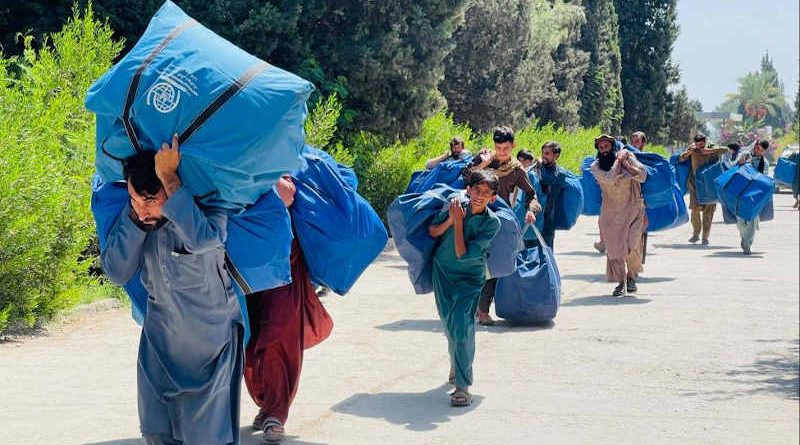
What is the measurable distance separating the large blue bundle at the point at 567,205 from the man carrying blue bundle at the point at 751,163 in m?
7.14

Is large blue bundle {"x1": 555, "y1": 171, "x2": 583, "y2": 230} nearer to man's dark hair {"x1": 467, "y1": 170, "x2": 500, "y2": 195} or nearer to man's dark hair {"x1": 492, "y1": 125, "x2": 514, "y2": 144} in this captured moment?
man's dark hair {"x1": 492, "y1": 125, "x2": 514, "y2": 144}

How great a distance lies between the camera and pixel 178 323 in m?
4.65

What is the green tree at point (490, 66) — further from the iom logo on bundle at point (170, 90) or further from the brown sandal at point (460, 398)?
the iom logo on bundle at point (170, 90)

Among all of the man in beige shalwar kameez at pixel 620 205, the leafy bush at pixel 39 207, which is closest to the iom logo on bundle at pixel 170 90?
the leafy bush at pixel 39 207

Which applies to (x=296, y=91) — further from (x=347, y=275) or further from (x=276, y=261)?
(x=347, y=275)

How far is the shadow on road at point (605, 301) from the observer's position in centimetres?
1246

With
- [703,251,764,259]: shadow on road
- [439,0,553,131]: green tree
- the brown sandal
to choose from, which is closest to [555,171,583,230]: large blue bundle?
the brown sandal

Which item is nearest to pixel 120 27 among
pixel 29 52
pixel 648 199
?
pixel 29 52

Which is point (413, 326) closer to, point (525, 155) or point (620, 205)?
point (525, 155)

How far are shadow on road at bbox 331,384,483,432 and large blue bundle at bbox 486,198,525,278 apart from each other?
863 mm

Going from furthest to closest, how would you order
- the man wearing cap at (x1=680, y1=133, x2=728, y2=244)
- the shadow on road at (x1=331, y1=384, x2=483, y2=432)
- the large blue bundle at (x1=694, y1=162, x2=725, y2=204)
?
the man wearing cap at (x1=680, y1=133, x2=728, y2=244), the large blue bundle at (x1=694, y1=162, x2=725, y2=204), the shadow on road at (x1=331, y1=384, x2=483, y2=432)

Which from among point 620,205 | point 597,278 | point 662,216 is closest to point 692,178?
point 662,216

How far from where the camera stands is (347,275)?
21.0ft

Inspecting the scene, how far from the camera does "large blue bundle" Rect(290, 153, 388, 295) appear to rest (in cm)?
636
